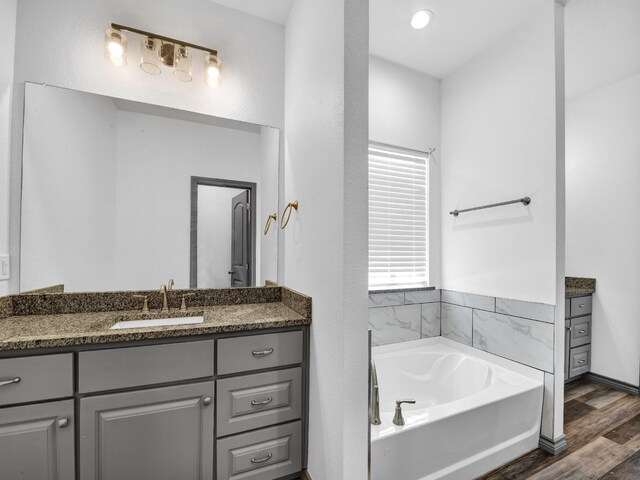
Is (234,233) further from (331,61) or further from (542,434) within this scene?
(542,434)

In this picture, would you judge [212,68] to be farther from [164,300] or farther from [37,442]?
[37,442]

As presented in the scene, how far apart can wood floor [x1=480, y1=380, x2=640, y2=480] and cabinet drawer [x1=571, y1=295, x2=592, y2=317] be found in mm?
693

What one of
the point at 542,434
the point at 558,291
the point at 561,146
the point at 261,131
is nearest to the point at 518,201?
the point at 561,146

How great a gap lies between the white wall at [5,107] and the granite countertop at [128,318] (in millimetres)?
306

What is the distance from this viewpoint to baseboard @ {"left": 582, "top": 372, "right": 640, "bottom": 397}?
269 cm

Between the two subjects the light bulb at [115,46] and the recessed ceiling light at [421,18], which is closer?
the light bulb at [115,46]

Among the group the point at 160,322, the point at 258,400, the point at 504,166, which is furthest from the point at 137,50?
the point at 504,166

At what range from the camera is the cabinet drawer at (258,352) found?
4.74ft

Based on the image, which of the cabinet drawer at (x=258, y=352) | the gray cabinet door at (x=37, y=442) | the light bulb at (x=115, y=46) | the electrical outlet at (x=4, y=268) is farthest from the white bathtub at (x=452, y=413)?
the light bulb at (x=115, y=46)

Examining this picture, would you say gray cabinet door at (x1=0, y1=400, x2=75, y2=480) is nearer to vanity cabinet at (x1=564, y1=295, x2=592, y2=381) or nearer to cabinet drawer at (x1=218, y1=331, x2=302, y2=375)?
cabinet drawer at (x1=218, y1=331, x2=302, y2=375)

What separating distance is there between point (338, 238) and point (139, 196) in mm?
1254

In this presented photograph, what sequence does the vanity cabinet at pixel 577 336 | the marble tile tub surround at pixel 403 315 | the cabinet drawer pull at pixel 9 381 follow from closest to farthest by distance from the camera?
the cabinet drawer pull at pixel 9 381, the marble tile tub surround at pixel 403 315, the vanity cabinet at pixel 577 336

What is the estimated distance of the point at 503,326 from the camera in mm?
2223

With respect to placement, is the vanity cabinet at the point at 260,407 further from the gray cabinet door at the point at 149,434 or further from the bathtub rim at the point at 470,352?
the bathtub rim at the point at 470,352
